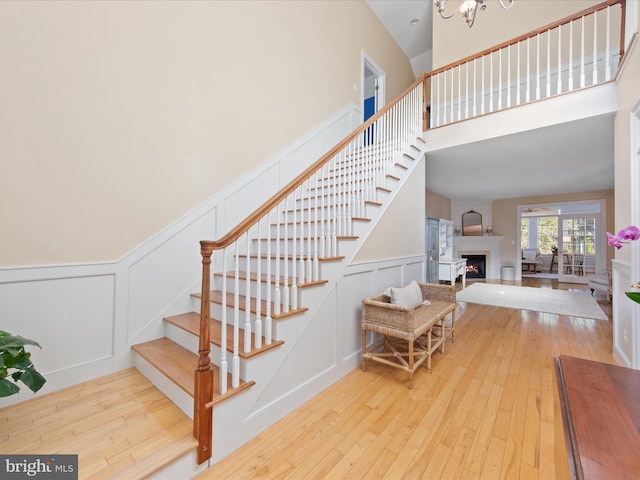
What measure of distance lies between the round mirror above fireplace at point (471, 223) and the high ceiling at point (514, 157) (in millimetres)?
923

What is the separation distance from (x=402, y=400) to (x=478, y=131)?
3.57 meters

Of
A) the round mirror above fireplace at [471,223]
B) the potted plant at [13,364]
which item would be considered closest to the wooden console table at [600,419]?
the potted plant at [13,364]

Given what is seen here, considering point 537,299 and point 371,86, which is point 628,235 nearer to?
point 537,299

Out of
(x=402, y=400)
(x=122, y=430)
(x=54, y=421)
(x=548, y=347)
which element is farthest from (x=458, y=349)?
(x=54, y=421)

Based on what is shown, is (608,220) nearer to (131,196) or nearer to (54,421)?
(131,196)

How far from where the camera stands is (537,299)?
18.2ft

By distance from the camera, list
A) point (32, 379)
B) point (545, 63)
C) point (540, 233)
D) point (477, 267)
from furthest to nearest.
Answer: point (540, 233)
point (477, 267)
point (545, 63)
point (32, 379)

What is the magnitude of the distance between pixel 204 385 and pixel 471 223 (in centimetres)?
922

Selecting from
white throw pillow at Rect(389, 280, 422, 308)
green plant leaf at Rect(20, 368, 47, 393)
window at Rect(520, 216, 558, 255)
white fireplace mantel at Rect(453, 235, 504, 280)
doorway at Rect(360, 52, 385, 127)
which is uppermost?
doorway at Rect(360, 52, 385, 127)

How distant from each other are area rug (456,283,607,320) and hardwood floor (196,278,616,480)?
202 cm

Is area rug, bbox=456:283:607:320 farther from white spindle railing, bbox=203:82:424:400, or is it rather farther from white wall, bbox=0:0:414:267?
white wall, bbox=0:0:414:267

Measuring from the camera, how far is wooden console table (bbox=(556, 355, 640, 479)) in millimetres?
614

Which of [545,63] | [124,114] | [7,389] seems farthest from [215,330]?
[545,63]

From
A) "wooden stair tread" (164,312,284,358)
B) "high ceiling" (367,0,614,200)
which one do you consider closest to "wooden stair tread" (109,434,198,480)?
"wooden stair tread" (164,312,284,358)
